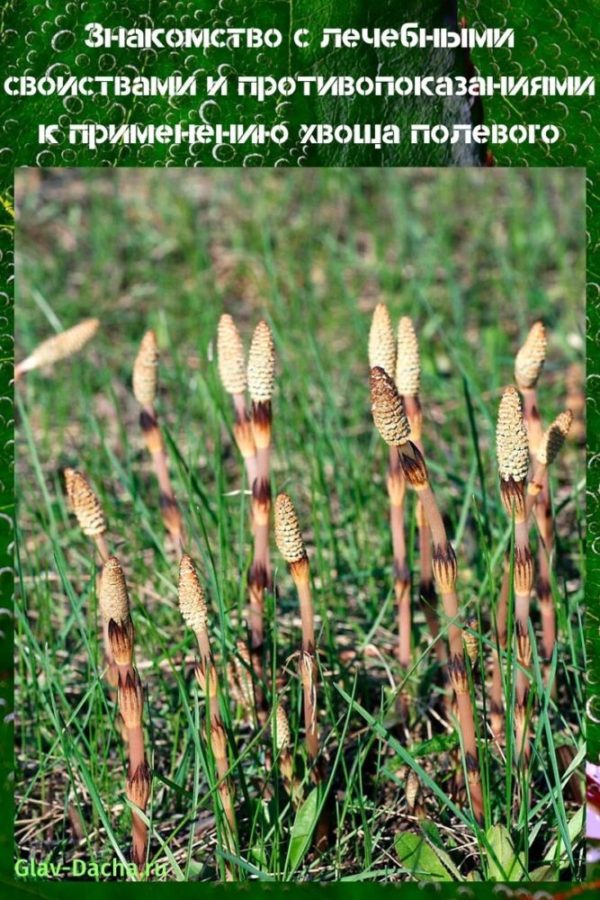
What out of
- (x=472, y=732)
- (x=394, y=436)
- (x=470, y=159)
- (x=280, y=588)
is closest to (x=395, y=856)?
(x=472, y=732)

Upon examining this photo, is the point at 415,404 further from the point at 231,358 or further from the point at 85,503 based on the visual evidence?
the point at 85,503

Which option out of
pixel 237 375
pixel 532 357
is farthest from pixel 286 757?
pixel 532 357

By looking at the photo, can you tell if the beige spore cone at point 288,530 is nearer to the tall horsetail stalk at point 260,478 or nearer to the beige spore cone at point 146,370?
the tall horsetail stalk at point 260,478

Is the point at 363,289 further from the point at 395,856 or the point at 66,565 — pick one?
the point at 395,856

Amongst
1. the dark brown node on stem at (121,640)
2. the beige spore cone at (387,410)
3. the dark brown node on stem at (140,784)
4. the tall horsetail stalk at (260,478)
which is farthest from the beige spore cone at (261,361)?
the dark brown node on stem at (140,784)

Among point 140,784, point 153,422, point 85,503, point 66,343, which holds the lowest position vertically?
point 140,784

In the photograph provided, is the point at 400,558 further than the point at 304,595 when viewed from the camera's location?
Yes

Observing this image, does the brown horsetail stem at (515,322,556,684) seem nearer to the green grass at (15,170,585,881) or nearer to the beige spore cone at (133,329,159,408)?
the green grass at (15,170,585,881)
